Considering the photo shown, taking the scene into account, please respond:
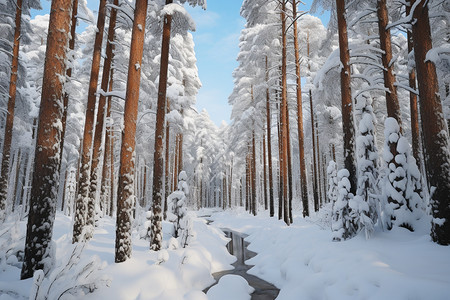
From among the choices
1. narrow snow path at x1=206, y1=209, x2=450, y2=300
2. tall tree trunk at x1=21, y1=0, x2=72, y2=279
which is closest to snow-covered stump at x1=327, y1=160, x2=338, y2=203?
narrow snow path at x1=206, y1=209, x2=450, y2=300

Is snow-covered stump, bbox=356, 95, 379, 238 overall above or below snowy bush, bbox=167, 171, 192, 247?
above

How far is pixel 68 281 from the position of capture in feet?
11.2

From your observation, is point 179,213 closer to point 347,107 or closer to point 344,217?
point 344,217

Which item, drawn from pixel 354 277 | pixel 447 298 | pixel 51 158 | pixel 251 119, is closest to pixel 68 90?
pixel 51 158

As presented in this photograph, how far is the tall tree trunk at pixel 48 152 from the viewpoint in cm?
443

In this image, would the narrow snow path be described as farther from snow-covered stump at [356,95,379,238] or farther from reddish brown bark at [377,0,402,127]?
reddish brown bark at [377,0,402,127]

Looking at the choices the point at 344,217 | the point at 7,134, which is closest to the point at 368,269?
the point at 344,217

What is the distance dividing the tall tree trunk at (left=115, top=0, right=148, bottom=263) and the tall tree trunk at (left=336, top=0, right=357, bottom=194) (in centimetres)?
594

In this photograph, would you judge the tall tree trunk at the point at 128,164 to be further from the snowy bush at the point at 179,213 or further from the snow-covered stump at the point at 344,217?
the snow-covered stump at the point at 344,217

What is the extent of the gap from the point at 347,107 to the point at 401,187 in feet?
9.48

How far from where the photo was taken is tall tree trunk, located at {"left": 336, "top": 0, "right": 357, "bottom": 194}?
761 cm

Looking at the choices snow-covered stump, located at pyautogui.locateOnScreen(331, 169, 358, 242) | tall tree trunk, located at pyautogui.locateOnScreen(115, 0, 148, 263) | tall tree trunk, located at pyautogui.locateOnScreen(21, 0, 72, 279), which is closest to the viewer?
tall tree trunk, located at pyautogui.locateOnScreen(21, 0, 72, 279)

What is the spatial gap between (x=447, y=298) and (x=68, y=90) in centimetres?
1224

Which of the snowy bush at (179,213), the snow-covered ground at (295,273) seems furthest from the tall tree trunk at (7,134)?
the snowy bush at (179,213)
